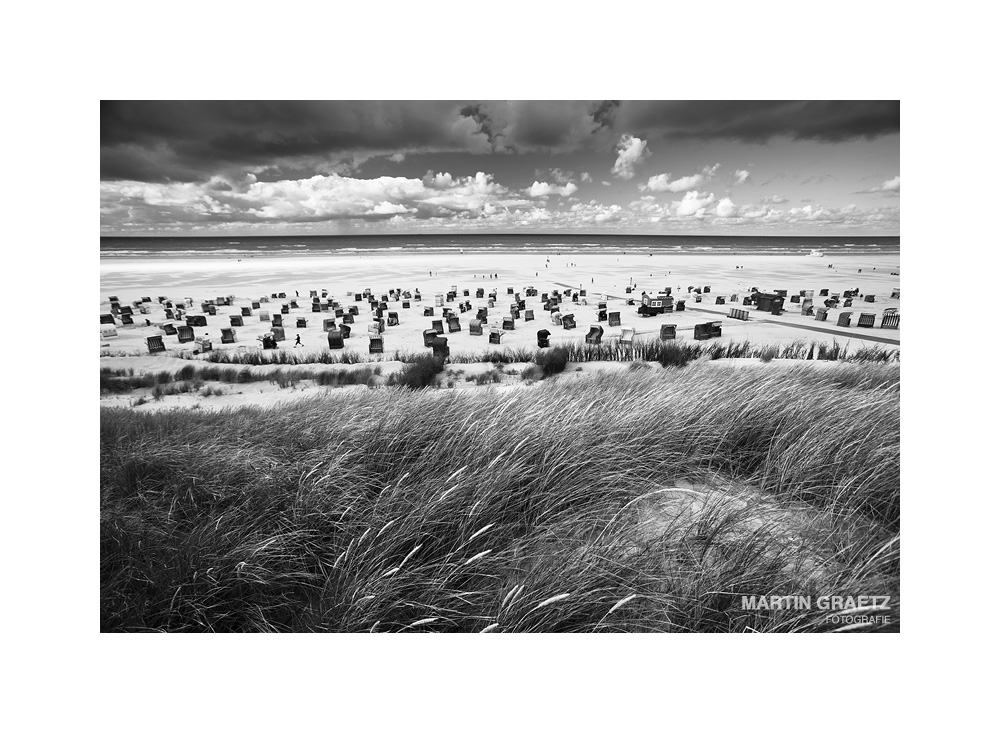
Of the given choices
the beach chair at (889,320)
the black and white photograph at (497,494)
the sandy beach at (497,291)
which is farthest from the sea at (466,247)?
the black and white photograph at (497,494)

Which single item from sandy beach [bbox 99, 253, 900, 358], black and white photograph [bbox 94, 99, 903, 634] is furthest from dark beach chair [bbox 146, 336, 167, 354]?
black and white photograph [bbox 94, 99, 903, 634]

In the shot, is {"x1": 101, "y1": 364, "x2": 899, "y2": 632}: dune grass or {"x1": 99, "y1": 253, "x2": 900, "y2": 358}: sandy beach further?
{"x1": 99, "y1": 253, "x2": 900, "y2": 358}: sandy beach

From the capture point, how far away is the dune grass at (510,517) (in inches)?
83.7

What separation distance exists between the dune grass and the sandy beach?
5624 millimetres

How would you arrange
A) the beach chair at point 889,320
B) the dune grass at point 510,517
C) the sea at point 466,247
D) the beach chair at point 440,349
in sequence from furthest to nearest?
the sea at point 466,247, the beach chair at point 889,320, the beach chair at point 440,349, the dune grass at point 510,517

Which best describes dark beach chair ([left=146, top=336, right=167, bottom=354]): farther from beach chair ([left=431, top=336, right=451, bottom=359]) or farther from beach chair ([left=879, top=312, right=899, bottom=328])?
beach chair ([left=879, top=312, right=899, bottom=328])

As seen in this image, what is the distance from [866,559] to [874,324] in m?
11.8

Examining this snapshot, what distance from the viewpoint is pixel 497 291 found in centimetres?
1709

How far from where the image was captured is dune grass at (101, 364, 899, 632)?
213cm

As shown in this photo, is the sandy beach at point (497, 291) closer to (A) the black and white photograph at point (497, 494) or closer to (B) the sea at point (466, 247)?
(A) the black and white photograph at point (497, 494)

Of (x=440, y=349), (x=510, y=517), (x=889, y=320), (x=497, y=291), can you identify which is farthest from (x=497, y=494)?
(x=497, y=291)

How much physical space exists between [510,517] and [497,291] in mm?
15186

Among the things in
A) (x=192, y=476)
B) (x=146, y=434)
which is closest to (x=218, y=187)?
(x=146, y=434)

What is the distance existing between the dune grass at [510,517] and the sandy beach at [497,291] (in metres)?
5.62
